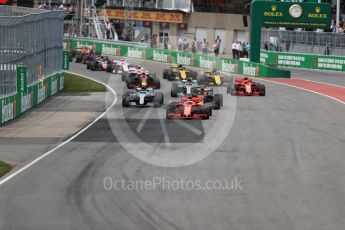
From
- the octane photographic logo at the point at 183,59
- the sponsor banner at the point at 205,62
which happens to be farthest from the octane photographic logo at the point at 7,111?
the octane photographic logo at the point at 183,59

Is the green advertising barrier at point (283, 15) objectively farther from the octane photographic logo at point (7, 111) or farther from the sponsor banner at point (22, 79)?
the octane photographic logo at point (7, 111)

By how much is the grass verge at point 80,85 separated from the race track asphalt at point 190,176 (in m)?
11.8

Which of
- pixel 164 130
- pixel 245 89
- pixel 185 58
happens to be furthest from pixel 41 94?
pixel 185 58

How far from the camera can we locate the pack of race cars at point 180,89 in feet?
100

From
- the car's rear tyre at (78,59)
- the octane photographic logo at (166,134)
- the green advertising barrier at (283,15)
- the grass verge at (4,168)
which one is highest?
the green advertising barrier at (283,15)

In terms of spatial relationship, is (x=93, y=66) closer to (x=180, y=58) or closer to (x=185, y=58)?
(x=185, y=58)

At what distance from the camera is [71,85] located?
46.8 m

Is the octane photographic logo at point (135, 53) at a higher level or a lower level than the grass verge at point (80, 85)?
higher

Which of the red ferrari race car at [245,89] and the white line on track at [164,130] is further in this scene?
the red ferrari race car at [245,89]

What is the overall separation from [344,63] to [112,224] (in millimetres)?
46954

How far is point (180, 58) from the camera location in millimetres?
63750

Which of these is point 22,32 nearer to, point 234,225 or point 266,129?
point 266,129

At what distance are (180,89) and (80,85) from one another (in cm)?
944

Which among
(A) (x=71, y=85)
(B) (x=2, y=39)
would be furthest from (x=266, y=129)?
(A) (x=71, y=85)
